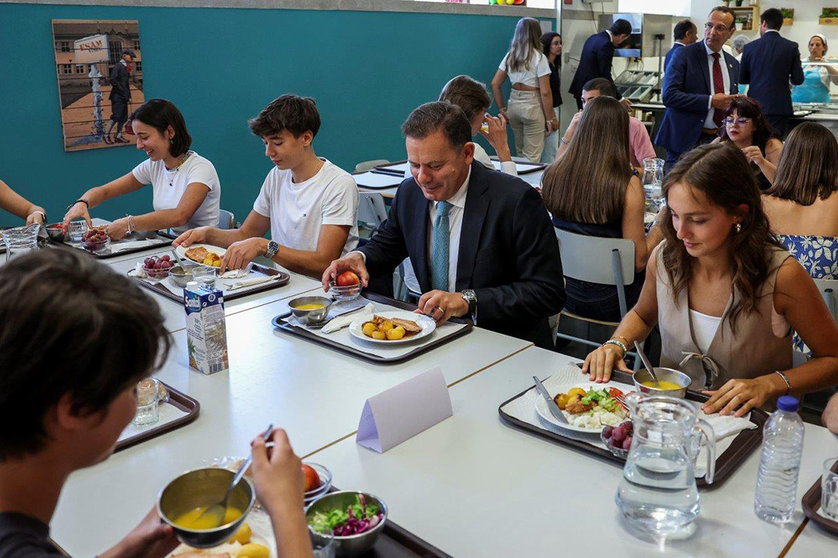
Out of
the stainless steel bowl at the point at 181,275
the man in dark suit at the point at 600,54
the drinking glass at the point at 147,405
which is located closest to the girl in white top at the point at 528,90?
the man in dark suit at the point at 600,54

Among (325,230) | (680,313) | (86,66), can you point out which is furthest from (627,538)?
(86,66)

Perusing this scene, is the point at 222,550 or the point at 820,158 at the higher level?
the point at 820,158

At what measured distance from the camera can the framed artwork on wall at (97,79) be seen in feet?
14.8

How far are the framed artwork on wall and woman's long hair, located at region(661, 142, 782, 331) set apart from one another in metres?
3.84

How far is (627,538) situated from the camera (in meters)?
1.23

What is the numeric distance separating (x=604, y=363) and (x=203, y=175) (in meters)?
2.42

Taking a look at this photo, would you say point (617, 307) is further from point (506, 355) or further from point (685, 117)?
point (685, 117)

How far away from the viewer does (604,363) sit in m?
1.83

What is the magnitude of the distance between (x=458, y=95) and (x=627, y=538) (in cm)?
287

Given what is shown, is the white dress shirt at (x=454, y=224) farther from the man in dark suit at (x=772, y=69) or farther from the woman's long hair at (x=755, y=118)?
the man in dark suit at (x=772, y=69)

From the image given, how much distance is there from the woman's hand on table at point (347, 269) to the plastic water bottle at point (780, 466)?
56.4 inches

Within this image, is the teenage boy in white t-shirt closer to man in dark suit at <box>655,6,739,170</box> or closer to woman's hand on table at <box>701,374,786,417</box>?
woman's hand on table at <box>701,374,786,417</box>

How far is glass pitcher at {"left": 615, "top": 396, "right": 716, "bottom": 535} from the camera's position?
4.00 ft

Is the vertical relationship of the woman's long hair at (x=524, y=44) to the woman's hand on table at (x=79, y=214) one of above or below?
above
